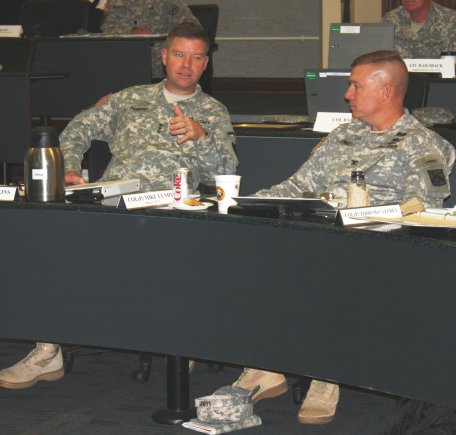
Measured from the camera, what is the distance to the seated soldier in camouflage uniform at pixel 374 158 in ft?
10.3

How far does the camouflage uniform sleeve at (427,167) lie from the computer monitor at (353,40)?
156 cm

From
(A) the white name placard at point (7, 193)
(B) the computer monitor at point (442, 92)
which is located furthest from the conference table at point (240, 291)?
(B) the computer monitor at point (442, 92)

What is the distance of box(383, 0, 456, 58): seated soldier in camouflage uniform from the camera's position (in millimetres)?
6723

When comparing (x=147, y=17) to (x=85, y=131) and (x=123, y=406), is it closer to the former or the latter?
(x=85, y=131)

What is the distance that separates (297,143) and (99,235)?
1.44 m

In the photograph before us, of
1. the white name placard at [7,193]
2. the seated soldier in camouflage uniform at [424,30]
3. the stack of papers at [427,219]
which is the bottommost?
the stack of papers at [427,219]

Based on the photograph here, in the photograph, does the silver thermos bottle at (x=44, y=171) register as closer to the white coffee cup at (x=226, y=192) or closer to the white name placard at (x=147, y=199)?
the white name placard at (x=147, y=199)

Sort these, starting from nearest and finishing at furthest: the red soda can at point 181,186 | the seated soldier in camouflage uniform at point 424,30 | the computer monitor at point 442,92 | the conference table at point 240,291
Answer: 1. the conference table at point 240,291
2. the red soda can at point 181,186
3. the computer monitor at point 442,92
4. the seated soldier in camouflage uniform at point 424,30

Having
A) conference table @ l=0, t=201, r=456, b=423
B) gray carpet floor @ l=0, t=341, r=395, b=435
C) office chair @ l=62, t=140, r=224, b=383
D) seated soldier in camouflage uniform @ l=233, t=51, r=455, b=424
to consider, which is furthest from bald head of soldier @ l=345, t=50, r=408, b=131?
gray carpet floor @ l=0, t=341, r=395, b=435

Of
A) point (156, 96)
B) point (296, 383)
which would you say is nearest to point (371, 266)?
point (296, 383)

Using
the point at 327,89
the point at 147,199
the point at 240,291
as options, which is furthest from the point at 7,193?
the point at 327,89

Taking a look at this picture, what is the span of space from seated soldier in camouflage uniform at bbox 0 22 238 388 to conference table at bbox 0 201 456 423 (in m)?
0.78

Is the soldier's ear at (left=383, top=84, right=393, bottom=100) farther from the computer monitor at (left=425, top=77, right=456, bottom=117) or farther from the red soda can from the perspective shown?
the computer monitor at (left=425, top=77, right=456, bottom=117)

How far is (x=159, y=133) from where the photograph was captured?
385 cm
